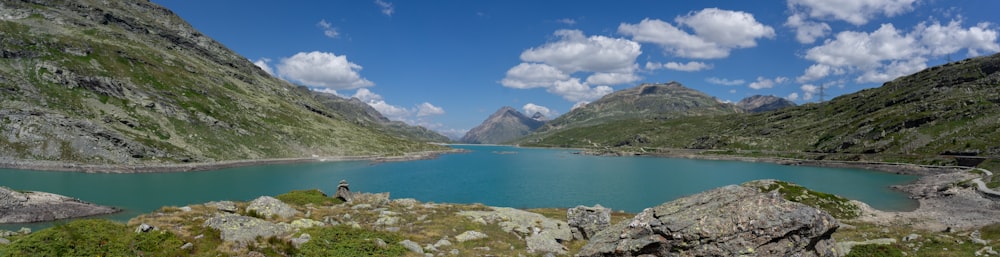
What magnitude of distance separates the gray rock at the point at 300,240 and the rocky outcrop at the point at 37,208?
56.6 meters

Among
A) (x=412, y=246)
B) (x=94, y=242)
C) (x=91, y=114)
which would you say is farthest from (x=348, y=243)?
(x=91, y=114)

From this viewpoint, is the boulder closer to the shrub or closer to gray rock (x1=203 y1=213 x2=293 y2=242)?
the shrub

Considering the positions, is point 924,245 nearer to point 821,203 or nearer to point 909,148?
point 821,203

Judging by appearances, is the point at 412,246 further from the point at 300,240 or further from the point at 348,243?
the point at 300,240


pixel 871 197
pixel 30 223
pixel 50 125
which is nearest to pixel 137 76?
pixel 50 125

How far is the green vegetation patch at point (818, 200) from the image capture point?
54625mm

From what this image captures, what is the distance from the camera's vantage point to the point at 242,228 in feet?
72.9

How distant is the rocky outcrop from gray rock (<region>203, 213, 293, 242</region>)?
53010 mm

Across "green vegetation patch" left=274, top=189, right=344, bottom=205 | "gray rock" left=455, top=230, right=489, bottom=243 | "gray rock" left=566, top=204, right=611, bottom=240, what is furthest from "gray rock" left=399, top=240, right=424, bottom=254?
"green vegetation patch" left=274, top=189, right=344, bottom=205

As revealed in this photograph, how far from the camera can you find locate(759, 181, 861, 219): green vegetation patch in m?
54.6

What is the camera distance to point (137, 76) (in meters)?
195

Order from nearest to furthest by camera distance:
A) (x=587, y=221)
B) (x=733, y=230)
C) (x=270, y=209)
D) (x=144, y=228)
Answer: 1. (x=733, y=230)
2. (x=144, y=228)
3. (x=270, y=209)
4. (x=587, y=221)

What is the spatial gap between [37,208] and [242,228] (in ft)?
189

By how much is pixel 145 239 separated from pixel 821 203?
2693 inches
